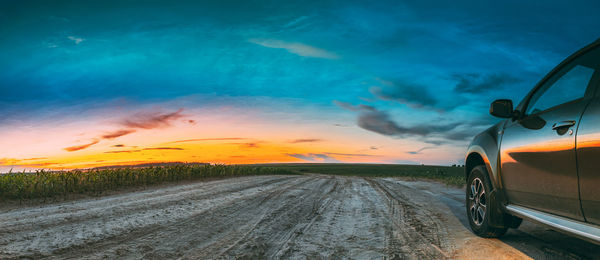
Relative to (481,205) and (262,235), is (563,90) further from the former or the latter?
(262,235)

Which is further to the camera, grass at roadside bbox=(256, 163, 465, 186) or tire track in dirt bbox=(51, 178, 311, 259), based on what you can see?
grass at roadside bbox=(256, 163, 465, 186)

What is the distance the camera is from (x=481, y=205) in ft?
14.6

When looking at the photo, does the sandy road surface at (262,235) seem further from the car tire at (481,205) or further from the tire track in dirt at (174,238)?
the car tire at (481,205)

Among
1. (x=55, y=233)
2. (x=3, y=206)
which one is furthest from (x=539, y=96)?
(x=3, y=206)

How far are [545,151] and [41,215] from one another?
23.2 ft

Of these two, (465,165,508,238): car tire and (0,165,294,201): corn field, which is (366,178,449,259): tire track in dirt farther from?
(0,165,294,201): corn field

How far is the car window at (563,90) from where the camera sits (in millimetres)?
3039

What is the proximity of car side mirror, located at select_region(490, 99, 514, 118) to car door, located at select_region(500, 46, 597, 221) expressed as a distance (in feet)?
0.45

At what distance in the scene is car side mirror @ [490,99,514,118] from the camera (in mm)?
3893

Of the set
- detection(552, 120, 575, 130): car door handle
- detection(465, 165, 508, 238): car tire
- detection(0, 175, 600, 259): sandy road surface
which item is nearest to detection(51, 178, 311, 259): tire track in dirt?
detection(0, 175, 600, 259): sandy road surface

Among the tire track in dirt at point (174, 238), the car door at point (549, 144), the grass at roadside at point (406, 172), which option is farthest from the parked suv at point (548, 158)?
the grass at roadside at point (406, 172)

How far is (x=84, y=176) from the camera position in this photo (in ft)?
35.7

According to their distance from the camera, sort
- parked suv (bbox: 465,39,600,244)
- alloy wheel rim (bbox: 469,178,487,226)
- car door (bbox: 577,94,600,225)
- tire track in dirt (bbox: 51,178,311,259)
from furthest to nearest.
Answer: alloy wheel rim (bbox: 469,178,487,226)
tire track in dirt (bbox: 51,178,311,259)
parked suv (bbox: 465,39,600,244)
car door (bbox: 577,94,600,225)

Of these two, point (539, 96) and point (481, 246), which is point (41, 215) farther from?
point (539, 96)
